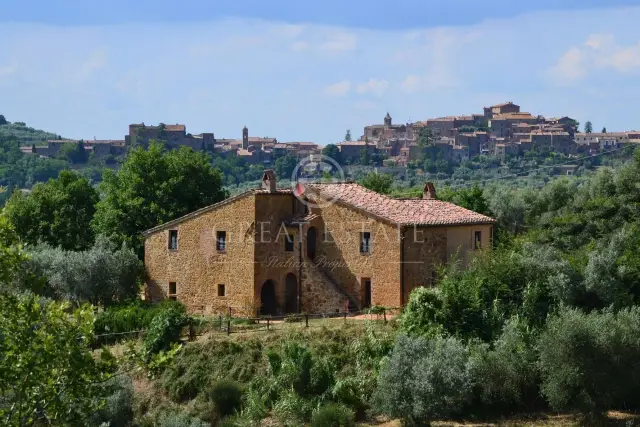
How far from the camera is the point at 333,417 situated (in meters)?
30.3

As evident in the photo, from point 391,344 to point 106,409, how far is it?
835cm

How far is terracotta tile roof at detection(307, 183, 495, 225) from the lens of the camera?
36938mm

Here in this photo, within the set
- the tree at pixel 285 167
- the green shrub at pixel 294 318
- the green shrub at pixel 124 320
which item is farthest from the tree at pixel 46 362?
the tree at pixel 285 167

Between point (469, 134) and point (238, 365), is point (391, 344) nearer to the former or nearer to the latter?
point (238, 365)

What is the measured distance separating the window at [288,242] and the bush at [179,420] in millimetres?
8472

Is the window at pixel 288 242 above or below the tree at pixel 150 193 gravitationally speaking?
below

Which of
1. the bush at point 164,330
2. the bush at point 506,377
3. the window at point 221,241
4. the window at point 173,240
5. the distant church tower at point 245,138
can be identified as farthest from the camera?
the distant church tower at point 245,138

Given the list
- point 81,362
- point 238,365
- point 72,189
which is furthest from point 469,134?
point 81,362

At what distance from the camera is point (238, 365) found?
110 feet

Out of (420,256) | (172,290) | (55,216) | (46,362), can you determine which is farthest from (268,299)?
(46,362)

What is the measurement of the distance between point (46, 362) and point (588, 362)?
16370 mm

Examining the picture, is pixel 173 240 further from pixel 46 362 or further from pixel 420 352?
pixel 46 362

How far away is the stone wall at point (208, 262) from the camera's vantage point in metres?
38.6

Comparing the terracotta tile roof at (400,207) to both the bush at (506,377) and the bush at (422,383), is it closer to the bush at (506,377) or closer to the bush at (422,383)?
the bush at (506,377)
